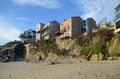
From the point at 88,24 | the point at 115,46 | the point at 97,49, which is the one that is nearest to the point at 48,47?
the point at 88,24

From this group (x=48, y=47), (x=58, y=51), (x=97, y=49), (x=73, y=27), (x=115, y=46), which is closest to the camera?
(x=115, y=46)

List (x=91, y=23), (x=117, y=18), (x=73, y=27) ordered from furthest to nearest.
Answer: (x=91, y=23)
(x=73, y=27)
(x=117, y=18)

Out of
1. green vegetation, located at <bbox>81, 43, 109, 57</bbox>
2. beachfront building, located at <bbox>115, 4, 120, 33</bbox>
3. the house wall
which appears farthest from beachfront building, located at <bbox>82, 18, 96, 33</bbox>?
green vegetation, located at <bbox>81, 43, 109, 57</bbox>

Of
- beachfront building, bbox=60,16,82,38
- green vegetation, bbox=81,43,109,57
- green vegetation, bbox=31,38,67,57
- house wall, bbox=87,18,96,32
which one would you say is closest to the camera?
green vegetation, bbox=81,43,109,57

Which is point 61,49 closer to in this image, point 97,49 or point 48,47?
point 48,47

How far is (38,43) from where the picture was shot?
52.3 meters

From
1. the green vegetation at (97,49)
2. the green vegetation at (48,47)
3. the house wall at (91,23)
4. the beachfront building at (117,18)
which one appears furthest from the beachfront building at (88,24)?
the green vegetation at (97,49)

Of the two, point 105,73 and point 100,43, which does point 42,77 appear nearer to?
point 105,73

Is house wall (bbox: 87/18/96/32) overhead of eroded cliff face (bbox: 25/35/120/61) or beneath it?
overhead

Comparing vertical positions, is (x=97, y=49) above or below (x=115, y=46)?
below

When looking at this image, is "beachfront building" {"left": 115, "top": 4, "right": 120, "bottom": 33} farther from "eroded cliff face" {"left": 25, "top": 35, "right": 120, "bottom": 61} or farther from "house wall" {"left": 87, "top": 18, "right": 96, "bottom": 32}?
"house wall" {"left": 87, "top": 18, "right": 96, "bottom": 32}

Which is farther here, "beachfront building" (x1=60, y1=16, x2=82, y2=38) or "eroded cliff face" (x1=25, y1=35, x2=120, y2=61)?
"beachfront building" (x1=60, y1=16, x2=82, y2=38)

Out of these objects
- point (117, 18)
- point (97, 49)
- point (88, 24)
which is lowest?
point (97, 49)

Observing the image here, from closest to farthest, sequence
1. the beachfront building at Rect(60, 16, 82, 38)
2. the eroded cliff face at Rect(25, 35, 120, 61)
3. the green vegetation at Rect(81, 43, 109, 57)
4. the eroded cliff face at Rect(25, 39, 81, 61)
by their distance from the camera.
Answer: the eroded cliff face at Rect(25, 35, 120, 61)
the green vegetation at Rect(81, 43, 109, 57)
the eroded cliff face at Rect(25, 39, 81, 61)
the beachfront building at Rect(60, 16, 82, 38)
